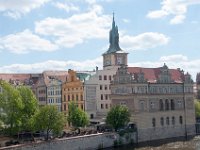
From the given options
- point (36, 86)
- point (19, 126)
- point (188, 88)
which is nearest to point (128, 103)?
point (188, 88)

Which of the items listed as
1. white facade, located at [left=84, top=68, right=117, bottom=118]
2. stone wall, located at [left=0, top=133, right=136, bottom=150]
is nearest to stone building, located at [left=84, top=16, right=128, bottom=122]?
white facade, located at [left=84, top=68, right=117, bottom=118]

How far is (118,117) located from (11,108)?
18.4 meters

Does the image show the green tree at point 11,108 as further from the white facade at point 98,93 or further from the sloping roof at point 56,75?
the sloping roof at point 56,75

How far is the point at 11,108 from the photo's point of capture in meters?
66.4

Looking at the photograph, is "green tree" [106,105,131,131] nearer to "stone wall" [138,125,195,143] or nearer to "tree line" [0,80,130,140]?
"stone wall" [138,125,195,143]

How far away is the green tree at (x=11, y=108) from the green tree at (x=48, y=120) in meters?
2.72

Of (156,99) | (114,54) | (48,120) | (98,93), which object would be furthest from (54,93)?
(48,120)

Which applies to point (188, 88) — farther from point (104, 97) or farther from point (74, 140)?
point (74, 140)

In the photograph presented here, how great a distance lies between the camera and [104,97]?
94750mm

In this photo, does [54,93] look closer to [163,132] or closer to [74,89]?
[74,89]

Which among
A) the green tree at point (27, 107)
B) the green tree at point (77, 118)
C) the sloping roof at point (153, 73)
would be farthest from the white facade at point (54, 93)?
the green tree at point (27, 107)

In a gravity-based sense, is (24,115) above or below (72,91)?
below

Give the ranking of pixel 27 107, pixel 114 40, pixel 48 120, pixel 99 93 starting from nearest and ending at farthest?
pixel 48 120
pixel 27 107
pixel 99 93
pixel 114 40

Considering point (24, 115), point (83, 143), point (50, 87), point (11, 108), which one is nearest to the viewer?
point (11, 108)
